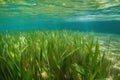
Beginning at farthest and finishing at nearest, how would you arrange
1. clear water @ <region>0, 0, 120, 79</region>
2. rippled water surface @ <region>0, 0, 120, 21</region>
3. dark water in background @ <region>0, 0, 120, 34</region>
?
dark water in background @ <region>0, 0, 120, 34</region> → rippled water surface @ <region>0, 0, 120, 21</region> → clear water @ <region>0, 0, 120, 79</region>

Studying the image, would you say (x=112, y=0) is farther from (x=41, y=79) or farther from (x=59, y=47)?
(x=41, y=79)

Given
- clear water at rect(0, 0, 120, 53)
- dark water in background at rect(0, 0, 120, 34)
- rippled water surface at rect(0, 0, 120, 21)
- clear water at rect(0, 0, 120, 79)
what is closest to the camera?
clear water at rect(0, 0, 120, 79)

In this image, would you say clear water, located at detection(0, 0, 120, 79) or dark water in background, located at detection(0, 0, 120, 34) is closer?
clear water, located at detection(0, 0, 120, 79)

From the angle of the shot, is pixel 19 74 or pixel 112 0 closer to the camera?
pixel 19 74

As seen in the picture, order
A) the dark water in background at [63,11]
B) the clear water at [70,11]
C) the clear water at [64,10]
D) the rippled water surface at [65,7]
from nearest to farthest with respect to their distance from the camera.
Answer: the clear water at [70,11]
the rippled water surface at [65,7]
the clear water at [64,10]
the dark water in background at [63,11]

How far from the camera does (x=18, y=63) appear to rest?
8.93 ft

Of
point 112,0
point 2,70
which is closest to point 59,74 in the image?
point 2,70

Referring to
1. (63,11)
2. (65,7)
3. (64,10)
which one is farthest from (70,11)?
(65,7)

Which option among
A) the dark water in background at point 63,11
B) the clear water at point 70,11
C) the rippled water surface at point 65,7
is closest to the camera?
the clear water at point 70,11

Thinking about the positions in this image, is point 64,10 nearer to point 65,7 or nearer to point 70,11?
point 70,11

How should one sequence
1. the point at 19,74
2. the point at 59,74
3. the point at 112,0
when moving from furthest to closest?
the point at 112,0
the point at 59,74
the point at 19,74

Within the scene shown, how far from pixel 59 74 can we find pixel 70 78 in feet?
0.86

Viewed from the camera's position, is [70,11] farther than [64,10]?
Yes

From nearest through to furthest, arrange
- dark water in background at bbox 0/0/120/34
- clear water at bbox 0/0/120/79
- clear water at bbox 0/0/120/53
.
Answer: clear water at bbox 0/0/120/79, clear water at bbox 0/0/120/53, dark water in background at bbox 0/0/120/34
